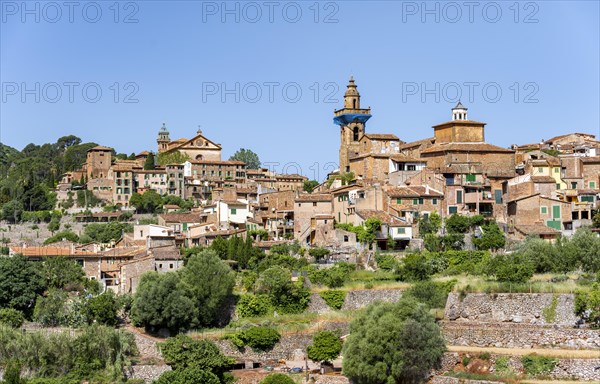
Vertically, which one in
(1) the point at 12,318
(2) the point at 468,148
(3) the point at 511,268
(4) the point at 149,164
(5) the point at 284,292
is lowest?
(1) the point at 12,318

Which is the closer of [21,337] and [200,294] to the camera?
[21,337]

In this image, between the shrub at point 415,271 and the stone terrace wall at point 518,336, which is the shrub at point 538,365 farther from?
the shrub at point 415,271

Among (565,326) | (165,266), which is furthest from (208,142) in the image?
(565,326)

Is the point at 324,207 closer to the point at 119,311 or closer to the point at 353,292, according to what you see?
the point at 353,292

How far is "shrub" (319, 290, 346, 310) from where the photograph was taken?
41.0 metres

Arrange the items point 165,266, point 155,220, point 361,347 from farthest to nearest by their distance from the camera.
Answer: point 155,220 < point 165,266 < point 361,347

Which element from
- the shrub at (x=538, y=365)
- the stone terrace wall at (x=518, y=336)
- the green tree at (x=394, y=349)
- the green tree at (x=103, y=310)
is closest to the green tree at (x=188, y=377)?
the green tree at (x=394, y=349)

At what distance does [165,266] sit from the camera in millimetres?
45219

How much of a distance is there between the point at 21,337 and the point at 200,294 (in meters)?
7.82

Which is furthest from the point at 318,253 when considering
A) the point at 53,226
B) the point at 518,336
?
the point at 53,226

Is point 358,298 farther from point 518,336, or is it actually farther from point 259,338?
point 518,336

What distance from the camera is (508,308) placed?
1457 inches

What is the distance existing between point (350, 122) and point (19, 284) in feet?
109

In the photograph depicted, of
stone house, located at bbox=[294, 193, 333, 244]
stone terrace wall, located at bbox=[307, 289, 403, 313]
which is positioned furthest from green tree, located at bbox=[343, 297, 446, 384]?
stone house, located at bbox=[294, 193, 333, 244]
